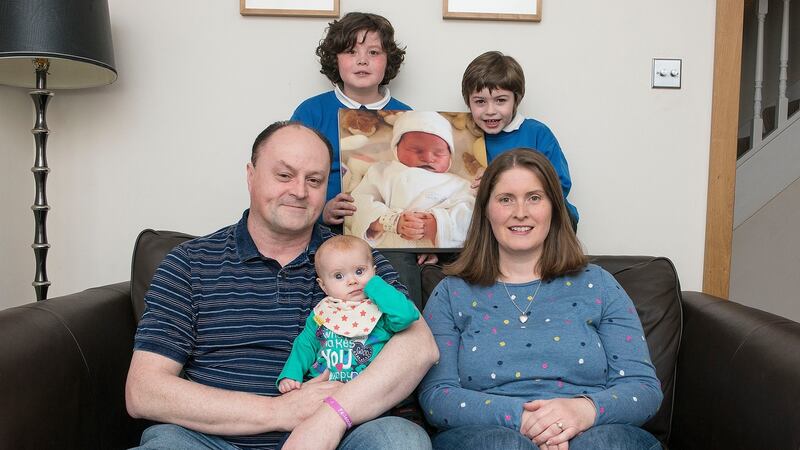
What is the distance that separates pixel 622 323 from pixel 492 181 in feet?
1.49

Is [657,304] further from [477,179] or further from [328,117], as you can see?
[328,117]

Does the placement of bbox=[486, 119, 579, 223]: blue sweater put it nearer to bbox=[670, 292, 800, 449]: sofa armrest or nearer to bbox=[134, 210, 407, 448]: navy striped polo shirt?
bbox=[670, 292, 800, 449]: sofa armrest

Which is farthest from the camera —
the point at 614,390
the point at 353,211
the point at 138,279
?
the point at 353,211

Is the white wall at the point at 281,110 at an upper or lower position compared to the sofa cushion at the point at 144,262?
upper

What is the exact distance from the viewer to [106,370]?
1.59 m

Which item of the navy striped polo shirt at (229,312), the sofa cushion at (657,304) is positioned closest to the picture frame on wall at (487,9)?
the sofa cushion at (657,304)

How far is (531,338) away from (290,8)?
145cm

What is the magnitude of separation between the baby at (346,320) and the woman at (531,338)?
0.20 m

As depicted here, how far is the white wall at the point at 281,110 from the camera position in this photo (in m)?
2.30

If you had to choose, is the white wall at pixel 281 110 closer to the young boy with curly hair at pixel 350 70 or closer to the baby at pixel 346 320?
the young boy with curly hair at pixel 350 70

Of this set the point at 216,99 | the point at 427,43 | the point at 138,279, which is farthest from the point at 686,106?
the point at 138,279

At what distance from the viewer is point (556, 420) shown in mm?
1322

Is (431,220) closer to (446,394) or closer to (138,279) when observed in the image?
(446,394)

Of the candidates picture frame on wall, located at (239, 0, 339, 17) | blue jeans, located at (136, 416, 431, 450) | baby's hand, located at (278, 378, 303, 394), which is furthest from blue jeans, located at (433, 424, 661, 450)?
picture frame on wall, located at (239, 0, 339, 17)
